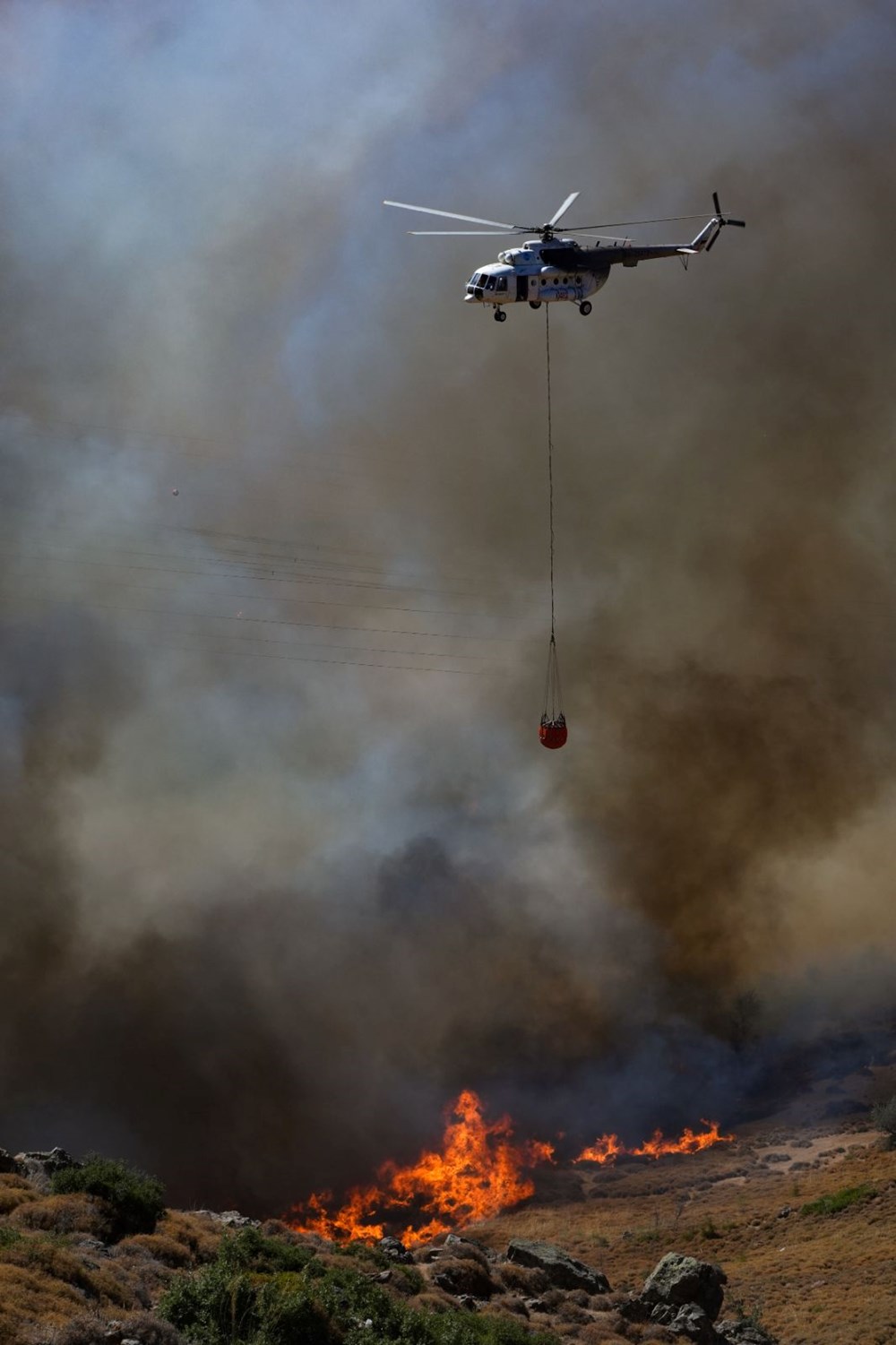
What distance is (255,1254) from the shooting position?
26.5 m

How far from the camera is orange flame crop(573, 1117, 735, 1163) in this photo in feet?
156

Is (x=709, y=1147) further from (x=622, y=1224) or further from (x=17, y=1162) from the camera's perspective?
(x=17, y=1162)

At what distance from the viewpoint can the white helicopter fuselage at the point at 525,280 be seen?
41.1m

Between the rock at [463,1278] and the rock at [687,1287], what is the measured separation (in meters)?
4.13

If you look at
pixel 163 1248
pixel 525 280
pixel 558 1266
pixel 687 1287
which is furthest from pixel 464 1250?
pixel 525 280

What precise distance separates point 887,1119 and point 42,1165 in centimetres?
2925

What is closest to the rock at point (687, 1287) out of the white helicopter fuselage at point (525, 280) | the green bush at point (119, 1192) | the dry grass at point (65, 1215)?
the green bush at point (119, 1192)

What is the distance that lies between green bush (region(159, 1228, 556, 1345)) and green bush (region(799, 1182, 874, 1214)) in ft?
52.6

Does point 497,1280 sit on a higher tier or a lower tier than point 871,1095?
lower

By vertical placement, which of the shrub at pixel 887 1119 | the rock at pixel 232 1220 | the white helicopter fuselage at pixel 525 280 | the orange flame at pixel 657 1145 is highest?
the white helicopter fuselage at pixel 525 280

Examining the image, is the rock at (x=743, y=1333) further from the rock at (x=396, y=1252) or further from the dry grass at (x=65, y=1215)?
the dry grass at (x=65, y=1215)

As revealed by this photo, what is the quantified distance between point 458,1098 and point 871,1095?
1523 cm

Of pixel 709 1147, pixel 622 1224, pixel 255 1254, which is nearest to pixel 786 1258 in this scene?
pixel 622 1224

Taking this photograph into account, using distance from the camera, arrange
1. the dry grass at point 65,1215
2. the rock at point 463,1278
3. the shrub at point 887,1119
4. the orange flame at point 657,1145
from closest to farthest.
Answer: the dry grass at point 65,1215, the rock at point 463,1278, the shrub at point 887,1119, the orange flame at point 657,1145
